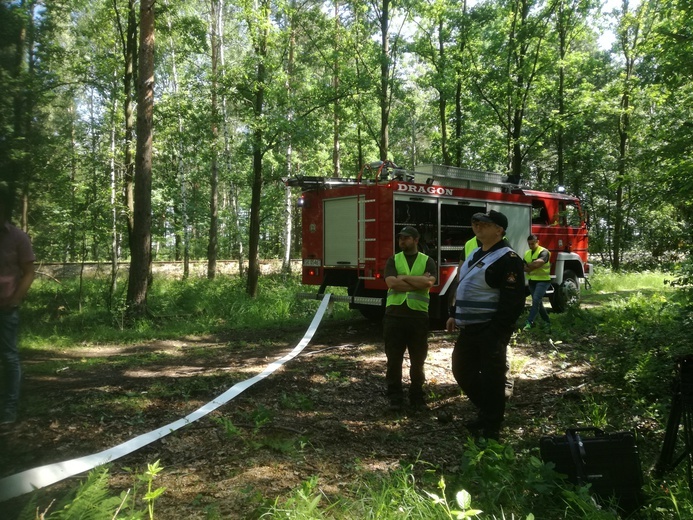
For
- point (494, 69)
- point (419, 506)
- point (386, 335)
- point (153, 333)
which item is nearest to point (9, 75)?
point (419, 506)

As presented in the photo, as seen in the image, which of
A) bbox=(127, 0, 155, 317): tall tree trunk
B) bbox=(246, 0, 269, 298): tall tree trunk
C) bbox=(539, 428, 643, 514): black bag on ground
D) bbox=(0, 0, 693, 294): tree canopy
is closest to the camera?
bbox=(539, 428, 643, 514): black bag on ground

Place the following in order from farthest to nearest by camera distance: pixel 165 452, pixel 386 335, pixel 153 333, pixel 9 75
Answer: pixel 153 333 → pixel 386 335 → pixel 165 452 → pixel 9 75

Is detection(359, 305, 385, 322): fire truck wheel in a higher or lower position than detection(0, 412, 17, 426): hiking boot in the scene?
lower

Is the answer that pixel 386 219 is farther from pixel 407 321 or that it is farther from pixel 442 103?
pixel 442 103

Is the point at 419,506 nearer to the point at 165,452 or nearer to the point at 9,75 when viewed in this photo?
the point at 165,452

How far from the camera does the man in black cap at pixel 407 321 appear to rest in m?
4.97

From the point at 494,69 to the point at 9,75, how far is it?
18903 mm

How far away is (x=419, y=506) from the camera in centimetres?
265

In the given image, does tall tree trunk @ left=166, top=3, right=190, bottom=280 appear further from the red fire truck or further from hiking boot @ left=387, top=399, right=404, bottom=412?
hiking boot @ left=387, top=399, right=404, bottom=412

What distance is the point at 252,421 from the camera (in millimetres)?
4406

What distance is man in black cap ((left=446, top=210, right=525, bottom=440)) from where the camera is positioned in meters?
4.02

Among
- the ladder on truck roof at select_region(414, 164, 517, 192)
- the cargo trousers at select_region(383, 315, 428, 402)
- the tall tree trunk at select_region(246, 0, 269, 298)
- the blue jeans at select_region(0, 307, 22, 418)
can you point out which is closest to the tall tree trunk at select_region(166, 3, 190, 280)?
the tall tree trunk at select_region(246, 0, 269, 298)

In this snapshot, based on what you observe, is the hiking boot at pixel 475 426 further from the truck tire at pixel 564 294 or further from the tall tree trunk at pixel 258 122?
the tall tree trunk at pixel 258 122

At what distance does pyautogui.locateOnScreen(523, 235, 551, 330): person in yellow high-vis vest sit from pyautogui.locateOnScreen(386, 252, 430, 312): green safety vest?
4067 millimetres
